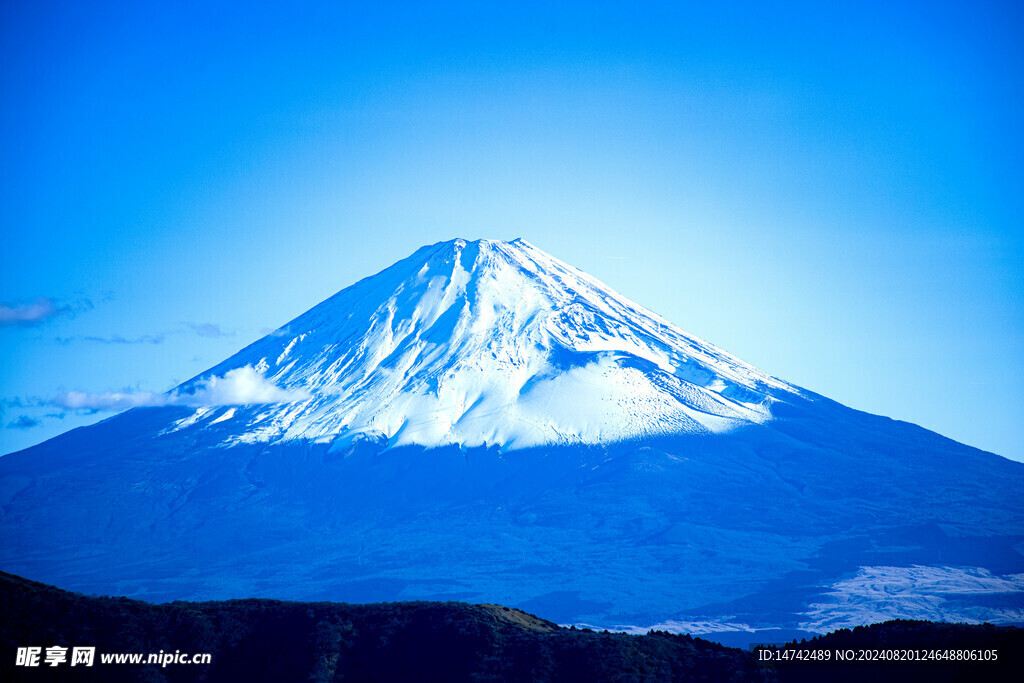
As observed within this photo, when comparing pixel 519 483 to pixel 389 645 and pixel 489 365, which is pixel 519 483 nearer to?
pixel 489 365

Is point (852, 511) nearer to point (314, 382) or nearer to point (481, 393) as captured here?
point (481, 393)

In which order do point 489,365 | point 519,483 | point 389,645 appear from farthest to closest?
point 489,365 < point 519,483 < point 389,645

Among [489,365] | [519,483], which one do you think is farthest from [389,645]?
[489,365]

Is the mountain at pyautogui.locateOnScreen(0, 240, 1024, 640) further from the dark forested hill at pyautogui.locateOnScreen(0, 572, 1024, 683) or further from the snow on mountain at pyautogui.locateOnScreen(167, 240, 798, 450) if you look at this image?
the dark forested hill at pyautogui.locateOnScreen(0, 572, 1024, 683)

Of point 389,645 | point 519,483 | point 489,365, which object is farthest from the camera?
point 489,365

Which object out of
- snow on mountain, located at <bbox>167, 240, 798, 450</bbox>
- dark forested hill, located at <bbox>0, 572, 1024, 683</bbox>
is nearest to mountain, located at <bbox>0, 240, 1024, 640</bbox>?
snow on mountain, located at <bbox>167, 240, 798, 450</bbox>

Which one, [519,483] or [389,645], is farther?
[519,483]

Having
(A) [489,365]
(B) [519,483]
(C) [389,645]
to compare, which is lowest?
(C) [389,645]

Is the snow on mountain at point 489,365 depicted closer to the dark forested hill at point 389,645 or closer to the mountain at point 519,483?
the mountain at point 519,483
